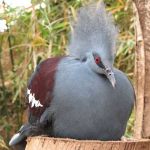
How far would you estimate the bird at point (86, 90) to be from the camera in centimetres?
182

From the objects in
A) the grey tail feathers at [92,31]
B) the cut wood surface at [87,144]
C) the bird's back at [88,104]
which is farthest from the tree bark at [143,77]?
the cut wood surface at [87,144]

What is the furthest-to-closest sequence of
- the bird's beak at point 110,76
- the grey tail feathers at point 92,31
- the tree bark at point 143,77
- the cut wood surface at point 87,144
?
1. the tree bark at point 143,77
2. the grey tail feathers at point 92,31
3. the bird's beak at point 110,76
4. the cut wood surface at point 87,144

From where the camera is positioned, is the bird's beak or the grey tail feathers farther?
the grey tail feathers

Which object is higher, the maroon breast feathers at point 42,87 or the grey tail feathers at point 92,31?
the grey tail feathers at point 92,31

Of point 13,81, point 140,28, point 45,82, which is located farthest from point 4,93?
point 45,82

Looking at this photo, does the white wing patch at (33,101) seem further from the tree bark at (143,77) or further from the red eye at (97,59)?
the tree bark at (143,77)

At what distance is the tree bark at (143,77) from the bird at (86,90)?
346 millimetres

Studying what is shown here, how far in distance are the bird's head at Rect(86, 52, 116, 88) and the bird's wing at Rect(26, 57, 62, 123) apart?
0.44 feet

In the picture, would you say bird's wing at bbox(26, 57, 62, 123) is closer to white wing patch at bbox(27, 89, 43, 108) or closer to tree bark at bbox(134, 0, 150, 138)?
white wing patch at bbox(27, 89, 43, 108)

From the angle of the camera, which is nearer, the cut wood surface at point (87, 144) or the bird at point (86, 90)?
the cut wood surface at point (87, 144)

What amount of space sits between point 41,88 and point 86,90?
188mm

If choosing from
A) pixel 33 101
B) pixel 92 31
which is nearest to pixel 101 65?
pixel 92 31

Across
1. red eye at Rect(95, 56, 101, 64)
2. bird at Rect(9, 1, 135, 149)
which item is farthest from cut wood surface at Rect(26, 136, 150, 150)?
red eye at Rect(95, 56, 101, 64)

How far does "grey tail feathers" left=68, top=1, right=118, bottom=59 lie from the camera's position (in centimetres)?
193
